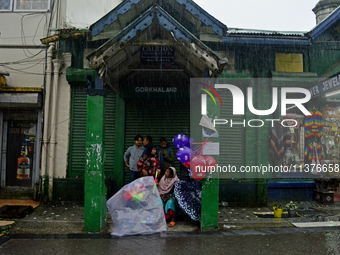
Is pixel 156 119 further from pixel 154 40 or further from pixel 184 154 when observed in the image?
pixel 154 40

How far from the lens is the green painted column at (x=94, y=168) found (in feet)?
20.3

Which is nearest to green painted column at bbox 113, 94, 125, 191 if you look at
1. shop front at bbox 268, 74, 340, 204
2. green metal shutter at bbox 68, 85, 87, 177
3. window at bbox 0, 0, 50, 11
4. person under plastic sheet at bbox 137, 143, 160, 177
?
green metal shutter at bbox 68, 85, 87, 177

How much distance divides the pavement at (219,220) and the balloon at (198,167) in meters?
1.19

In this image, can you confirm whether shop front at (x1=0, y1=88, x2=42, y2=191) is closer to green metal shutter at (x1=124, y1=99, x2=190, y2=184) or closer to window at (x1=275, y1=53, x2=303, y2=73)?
green metal shutter at (x1=124, y1=99, x2=190, y2=184)

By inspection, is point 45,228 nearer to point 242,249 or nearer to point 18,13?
point 242,249

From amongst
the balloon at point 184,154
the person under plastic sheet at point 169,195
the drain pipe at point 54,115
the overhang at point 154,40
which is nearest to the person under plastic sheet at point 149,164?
the person under plastic sheet at point 169,195

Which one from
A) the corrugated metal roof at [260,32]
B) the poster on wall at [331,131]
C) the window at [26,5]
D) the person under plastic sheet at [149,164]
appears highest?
the window at [26,5]

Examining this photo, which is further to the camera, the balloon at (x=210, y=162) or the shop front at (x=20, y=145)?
the shop front at (x=20, y=145)

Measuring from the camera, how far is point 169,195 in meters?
6.89

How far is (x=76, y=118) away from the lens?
29.5 feet

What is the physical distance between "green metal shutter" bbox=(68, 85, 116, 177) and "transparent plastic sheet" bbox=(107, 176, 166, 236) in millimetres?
2755

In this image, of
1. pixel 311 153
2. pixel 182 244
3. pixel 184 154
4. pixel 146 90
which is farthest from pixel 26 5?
pixel 311 153

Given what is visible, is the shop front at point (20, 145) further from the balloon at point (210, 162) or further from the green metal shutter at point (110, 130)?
the balloon at point (210, 162)

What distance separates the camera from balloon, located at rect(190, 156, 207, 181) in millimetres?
6164
